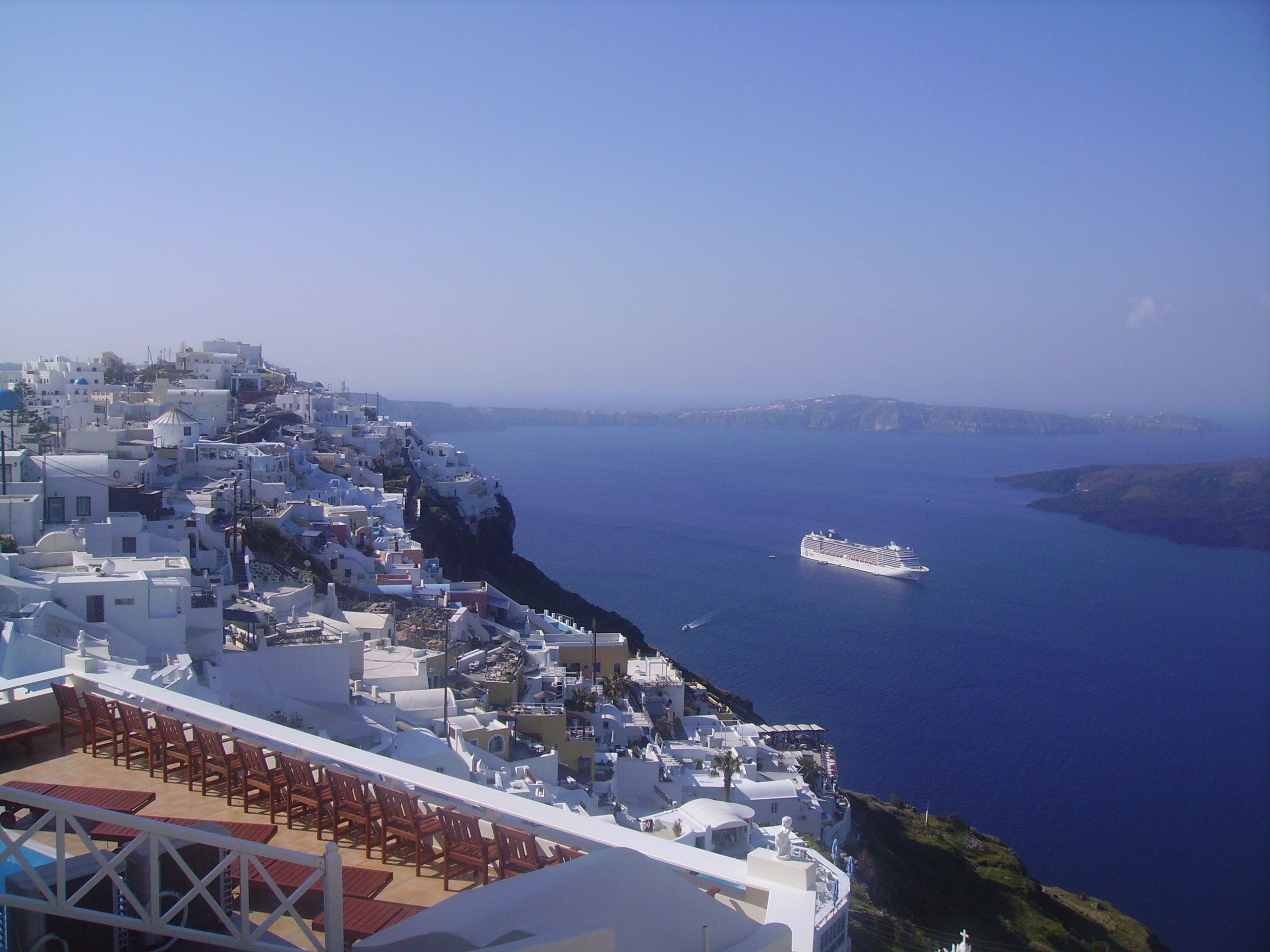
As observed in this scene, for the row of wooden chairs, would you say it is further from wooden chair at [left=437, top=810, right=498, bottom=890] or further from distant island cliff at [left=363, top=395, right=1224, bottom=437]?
distant island cliff at [left=363, top=395, right=1224, bottom=437]

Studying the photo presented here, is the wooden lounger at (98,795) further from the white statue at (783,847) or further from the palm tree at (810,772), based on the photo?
the palm tree at (810,772)

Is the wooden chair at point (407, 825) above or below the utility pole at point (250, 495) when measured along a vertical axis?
above

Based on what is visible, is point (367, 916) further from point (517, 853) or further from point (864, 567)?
point (864, 567)

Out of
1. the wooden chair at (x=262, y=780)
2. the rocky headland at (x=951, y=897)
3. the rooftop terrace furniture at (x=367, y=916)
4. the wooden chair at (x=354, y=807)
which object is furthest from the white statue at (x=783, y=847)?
the rocky headland at (x=951, y=897)

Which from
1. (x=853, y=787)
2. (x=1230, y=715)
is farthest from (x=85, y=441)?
(x=1230, y=715)

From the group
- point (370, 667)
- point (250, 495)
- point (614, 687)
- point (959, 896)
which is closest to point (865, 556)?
point (959, 896)
